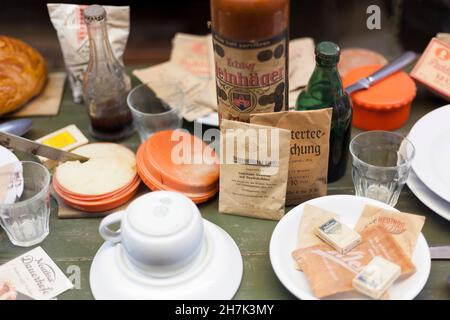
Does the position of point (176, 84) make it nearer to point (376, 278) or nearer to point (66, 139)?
point (66, 139)

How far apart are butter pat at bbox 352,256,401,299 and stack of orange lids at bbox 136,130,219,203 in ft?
0.99

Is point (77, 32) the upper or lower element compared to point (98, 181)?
upper

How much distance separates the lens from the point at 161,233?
0.78 metres

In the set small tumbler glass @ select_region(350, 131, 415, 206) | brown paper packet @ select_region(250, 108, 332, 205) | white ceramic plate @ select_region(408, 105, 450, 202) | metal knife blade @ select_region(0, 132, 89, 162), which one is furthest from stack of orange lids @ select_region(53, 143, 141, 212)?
white ceramic plate @ select_region(408, 105, 450, 202)

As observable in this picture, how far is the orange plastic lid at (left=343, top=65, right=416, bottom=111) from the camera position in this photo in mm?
1075

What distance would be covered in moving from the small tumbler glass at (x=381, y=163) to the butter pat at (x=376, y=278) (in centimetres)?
18

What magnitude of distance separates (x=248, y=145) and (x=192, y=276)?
0.23 metres

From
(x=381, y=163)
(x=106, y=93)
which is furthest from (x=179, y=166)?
(x=381, y=163)

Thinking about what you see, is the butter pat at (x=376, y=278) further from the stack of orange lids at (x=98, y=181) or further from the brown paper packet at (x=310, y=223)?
the stack of orange lids at (x=98, y=181)

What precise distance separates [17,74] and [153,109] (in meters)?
0.28

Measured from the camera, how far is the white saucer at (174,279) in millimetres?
804

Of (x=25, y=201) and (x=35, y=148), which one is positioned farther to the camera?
(x=35, y=148)
